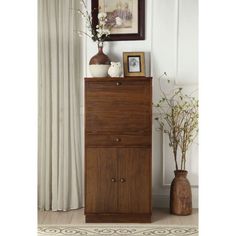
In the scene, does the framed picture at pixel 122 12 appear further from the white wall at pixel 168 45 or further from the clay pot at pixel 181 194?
the clay pot at pixel 181 194

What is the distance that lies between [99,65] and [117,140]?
0.68 m

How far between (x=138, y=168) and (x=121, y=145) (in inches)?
9.3

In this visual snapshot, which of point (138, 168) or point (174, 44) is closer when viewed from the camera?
point (138, 168)

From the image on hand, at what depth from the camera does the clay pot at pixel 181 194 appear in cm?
419

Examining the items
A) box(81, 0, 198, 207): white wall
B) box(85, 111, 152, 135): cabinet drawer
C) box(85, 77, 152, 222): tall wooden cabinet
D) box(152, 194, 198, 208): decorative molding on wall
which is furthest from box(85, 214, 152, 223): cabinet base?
box(81, 0, 198, 207): white wall

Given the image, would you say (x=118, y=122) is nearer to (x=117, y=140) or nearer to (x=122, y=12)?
(x=117, y=140)

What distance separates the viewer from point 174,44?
4.39 metres

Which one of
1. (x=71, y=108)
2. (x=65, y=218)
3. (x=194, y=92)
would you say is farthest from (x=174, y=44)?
(x=65, y=218)

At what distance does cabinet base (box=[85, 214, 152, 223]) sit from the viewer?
400cm

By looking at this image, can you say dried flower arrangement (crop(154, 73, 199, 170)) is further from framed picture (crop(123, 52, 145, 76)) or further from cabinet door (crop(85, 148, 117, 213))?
cabinet door (crop(85, 148, 117, 213))

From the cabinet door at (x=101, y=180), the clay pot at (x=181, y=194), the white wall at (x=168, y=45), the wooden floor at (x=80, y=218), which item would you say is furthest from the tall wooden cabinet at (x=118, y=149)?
the white wall at (x=168, y=45)

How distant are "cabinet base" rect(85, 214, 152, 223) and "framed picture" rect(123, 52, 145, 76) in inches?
48.8
